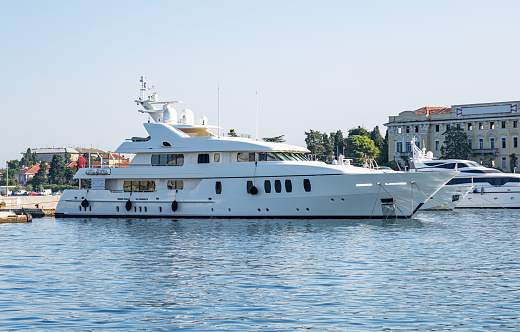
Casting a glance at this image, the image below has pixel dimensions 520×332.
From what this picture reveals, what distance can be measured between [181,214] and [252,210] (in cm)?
496

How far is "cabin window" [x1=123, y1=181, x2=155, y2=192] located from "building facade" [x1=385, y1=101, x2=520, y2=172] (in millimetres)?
60746

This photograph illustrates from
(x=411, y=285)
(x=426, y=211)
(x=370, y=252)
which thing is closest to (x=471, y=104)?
(x=426, y=211)

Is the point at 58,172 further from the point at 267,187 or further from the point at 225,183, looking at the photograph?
the point at 267,187

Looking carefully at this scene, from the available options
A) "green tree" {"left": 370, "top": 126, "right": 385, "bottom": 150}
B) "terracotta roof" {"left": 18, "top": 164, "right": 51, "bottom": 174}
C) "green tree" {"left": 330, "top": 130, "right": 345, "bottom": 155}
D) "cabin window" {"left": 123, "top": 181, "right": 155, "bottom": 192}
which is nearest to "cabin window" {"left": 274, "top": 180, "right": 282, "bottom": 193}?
"cabin window" {"left": 123, "top": 181, "right": 155, "bottom": 192}

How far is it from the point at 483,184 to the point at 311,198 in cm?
2720

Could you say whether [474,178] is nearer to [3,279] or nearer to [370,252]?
[370,252]

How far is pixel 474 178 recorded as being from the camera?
6119 centimetres

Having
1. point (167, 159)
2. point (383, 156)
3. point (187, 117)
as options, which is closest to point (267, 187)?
point (167, 159)

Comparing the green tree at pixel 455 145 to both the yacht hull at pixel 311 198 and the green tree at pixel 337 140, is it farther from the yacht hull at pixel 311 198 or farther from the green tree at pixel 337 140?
the yacht hull at pixel 311 198

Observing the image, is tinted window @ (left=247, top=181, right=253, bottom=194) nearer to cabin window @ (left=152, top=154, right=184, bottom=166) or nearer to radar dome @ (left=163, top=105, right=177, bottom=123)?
cabin window @ (left=152, top=154, right=184, bottom=166)

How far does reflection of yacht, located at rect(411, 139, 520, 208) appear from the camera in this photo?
2359 inches

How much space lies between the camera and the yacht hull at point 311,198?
128ft

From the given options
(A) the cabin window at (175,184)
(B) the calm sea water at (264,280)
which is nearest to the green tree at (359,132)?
(A) the cabin window at (175,184)

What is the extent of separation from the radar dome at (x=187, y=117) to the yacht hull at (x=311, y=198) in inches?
216
